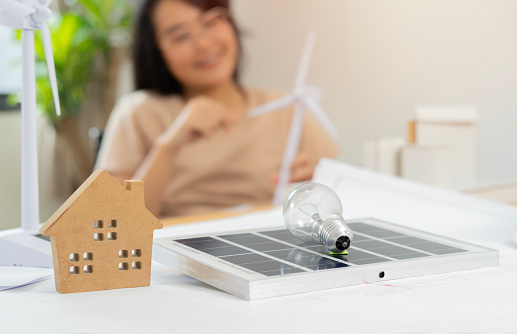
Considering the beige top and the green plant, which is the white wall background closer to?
the beige top

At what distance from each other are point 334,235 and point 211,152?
4.72ft

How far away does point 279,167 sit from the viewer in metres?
2.00

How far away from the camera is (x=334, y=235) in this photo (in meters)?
0.53

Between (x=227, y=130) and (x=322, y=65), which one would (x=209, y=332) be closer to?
(x=227, y=130)

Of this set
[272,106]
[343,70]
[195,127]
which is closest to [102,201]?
[195,127]

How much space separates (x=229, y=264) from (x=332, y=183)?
52 cm

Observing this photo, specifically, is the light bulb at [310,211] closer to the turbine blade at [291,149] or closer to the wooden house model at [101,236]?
the wooden house model at [101,236]

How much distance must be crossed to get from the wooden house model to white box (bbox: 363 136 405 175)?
812 mm

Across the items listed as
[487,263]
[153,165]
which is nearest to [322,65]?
[153,165]

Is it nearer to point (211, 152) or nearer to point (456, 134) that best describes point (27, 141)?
point (456, 134)

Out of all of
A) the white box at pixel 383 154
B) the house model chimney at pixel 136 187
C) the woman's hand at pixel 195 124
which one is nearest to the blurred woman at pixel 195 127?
the woman's hand at pixel 195 124

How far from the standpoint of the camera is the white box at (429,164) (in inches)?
48.4

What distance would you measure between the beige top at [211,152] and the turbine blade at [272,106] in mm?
27

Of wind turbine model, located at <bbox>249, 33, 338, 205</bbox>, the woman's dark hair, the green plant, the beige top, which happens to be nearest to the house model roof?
wind turbine model, located at <bbox>249, 33, 338, 205</bbox>
